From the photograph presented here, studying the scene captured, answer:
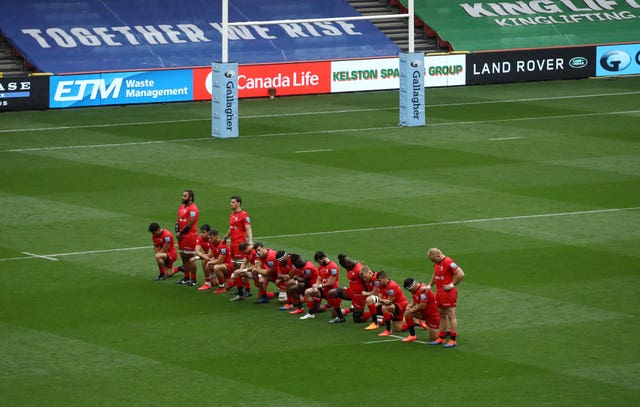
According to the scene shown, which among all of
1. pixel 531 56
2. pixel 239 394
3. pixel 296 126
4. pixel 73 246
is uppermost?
pixel 531 56

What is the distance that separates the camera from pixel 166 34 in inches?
2266

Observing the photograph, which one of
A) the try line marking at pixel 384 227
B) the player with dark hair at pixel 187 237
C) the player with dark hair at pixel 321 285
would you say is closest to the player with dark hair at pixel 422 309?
the player with dark hair at pixel 321 285

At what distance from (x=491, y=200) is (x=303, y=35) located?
85.9ft

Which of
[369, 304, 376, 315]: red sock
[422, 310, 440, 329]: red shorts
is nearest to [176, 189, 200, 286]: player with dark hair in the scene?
[369, 304, 376, 315]: red sock

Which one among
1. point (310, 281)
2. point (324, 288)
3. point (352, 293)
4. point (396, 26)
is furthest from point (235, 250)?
point (396, 26)

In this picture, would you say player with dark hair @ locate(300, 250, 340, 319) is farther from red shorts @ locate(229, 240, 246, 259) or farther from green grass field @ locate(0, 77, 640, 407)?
red shorts @ locate(229, 240, 246, 259)

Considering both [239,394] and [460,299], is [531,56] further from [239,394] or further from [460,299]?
[239,394]

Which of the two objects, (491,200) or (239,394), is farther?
(491,200)

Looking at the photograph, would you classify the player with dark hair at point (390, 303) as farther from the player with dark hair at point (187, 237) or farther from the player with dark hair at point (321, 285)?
the player with dark hair at point (187, 237)

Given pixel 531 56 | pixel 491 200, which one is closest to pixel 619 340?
pixel 491 200

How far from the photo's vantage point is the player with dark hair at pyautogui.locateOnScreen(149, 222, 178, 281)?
27641 millimetres

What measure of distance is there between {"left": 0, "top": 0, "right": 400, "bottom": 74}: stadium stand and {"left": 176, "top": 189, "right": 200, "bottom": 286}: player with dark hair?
26.8 meters

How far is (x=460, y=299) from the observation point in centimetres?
2589

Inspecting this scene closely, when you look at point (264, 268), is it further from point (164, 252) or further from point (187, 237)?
point (164, 252)
